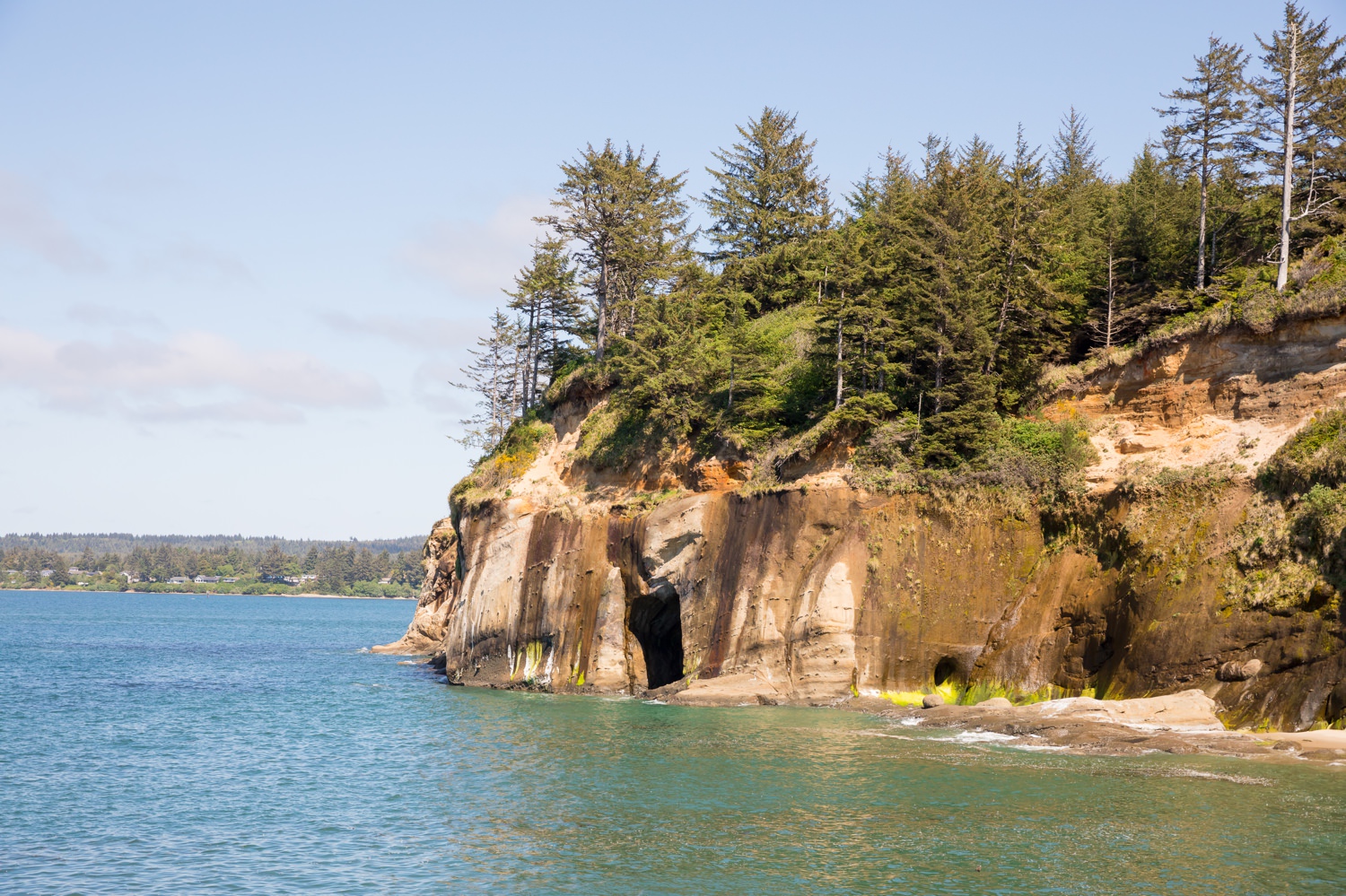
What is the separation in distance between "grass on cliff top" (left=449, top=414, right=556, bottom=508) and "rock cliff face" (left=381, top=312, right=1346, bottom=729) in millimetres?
8727

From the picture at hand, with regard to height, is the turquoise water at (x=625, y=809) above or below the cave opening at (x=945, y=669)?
below

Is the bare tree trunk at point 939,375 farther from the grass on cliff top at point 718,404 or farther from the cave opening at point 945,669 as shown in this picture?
the cave opening at point 945,669

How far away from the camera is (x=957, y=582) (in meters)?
39.2

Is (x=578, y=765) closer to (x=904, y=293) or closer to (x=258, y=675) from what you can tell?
(x=904, y=293)

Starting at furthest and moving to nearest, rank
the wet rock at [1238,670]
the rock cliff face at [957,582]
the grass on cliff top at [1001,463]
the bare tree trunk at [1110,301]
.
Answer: the bare tree trunk at [1110,301] < the grass on cliff top at [1001,463] < the rock cliff face at [957,582] < the wet rock at [1238,670]

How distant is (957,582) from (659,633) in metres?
14.8

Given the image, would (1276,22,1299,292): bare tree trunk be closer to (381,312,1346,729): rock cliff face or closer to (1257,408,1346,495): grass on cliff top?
(381,312,1346,729): rock cliff face

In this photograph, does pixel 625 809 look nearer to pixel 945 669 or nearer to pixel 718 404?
pixel 945 669

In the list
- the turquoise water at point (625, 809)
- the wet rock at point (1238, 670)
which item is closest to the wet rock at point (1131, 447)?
the wet rock at point (1238, 670)

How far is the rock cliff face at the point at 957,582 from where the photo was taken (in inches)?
1283

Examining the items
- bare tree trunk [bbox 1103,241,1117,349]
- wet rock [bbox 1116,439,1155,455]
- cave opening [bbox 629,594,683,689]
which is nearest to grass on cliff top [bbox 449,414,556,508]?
cave opening [bbox 629,594,683,689]

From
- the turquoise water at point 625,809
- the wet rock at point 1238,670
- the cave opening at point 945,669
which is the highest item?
the wet rock at point 1238,670

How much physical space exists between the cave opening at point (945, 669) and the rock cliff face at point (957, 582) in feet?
0.39

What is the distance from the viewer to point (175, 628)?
110 m
